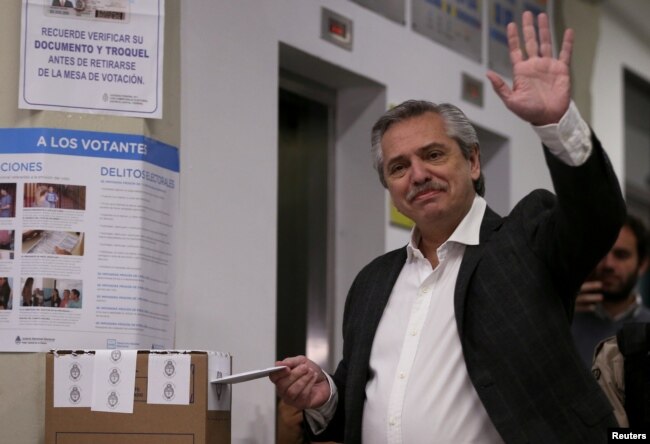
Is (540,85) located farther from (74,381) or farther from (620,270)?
(620,270)

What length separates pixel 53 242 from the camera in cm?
307

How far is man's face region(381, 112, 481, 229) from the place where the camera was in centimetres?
279

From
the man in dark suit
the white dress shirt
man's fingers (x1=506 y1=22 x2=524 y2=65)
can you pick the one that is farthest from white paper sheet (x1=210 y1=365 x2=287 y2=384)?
man's fingers (x1=506 y1=22 x2=524 y2=65)

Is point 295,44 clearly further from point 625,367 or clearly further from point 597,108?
point 597,108

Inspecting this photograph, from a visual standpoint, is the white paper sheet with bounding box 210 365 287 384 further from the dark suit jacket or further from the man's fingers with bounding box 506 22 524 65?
the man's fingers with bounding box 506 22 524 65

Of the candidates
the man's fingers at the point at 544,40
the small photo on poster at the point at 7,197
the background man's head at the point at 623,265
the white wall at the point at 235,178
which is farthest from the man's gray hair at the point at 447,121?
the background man's head at the point at 623,265

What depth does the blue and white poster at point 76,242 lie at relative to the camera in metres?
3.05

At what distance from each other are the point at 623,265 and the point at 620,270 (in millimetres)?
35

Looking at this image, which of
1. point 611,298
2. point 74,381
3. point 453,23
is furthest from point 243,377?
point 453,23

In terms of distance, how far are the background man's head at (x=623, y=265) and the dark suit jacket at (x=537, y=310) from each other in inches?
75.5

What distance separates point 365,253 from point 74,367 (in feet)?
6.27

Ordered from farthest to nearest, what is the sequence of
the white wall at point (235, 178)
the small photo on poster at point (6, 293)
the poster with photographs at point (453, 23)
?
the poster with photographs at point (453, 23) < the white wall at point (235, 178) < the small photo on poster at point (6, 293)

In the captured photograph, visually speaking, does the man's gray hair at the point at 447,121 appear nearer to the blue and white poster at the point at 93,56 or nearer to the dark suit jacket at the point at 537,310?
the dark suit jacket at the point at 537,310

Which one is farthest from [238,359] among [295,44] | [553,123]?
[553,123]
